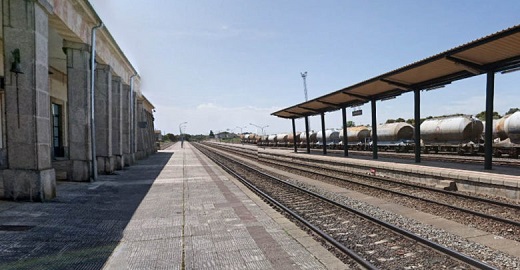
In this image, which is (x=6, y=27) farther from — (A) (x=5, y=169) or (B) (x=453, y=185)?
(B) (x=453, y=185)

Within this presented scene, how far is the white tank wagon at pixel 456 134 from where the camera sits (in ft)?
79.2

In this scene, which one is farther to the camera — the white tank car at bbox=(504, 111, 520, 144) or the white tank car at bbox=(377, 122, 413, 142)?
the white tank car at bbox=(377, 122, 413, 142)

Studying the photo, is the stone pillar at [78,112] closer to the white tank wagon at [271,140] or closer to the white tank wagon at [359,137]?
the white tank wagon at [359,137]

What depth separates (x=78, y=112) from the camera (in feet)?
47.2

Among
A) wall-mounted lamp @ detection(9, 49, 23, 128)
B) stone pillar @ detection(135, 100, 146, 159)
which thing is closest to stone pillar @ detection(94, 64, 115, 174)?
wall-mounted lamp @ detection(9, 49, 23, 128)

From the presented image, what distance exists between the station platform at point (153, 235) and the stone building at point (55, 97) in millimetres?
1398

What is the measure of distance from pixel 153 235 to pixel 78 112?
10.5 meters

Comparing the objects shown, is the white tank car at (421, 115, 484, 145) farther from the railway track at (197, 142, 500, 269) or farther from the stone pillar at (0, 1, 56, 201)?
the stone pillar at (0, 1, 56, 201)

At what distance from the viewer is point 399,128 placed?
31734mm

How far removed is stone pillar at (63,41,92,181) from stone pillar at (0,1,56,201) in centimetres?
483

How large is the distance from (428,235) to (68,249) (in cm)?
700

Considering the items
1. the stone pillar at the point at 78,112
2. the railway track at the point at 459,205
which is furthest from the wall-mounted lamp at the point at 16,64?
the railway track at the point at 459,205

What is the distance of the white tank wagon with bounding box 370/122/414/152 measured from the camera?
31131 millimetres

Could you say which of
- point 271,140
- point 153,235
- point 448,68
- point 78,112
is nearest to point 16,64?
point 78,112
